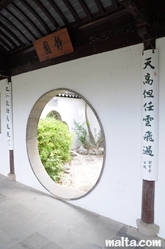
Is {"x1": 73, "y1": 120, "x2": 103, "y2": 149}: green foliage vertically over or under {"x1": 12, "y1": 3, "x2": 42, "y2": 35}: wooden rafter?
under

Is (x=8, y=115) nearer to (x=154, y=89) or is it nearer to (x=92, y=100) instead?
(x=92, y=100)

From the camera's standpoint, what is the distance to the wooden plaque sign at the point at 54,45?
107 inches

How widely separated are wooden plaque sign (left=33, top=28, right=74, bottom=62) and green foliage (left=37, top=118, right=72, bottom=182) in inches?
96.7

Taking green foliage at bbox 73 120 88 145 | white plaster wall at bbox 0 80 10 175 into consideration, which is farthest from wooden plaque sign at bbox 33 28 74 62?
green foliage at bbox 73 120 88 145

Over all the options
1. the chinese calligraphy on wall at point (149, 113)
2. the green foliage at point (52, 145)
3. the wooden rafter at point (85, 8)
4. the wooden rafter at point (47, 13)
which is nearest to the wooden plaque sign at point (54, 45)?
the wooden rafter at point (47, 13)

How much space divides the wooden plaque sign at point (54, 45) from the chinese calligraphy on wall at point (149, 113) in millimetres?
1215

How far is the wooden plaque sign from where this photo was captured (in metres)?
2.73

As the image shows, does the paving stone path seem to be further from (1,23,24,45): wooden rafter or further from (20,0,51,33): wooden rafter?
(20,0,51,33): wooden rafter

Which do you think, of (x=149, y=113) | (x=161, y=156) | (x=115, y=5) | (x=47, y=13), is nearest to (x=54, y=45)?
(x=47, y=13)

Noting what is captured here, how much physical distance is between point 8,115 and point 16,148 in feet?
2.45

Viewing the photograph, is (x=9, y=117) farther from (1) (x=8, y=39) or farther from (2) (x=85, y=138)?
(2) (x=85, y=138)

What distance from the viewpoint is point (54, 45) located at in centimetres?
286

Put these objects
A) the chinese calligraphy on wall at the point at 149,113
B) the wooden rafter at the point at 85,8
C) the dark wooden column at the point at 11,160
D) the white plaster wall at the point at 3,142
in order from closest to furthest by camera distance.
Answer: the chinese calligraphy on wall at the point at 149,113
the wooden rafter at the point at 85,8
the dark wooden column at the point at 11,160
the white plaster wall at the point at 3,142

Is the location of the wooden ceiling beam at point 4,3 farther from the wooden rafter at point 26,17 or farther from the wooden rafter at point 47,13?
the wooden rafter at point 47,13
